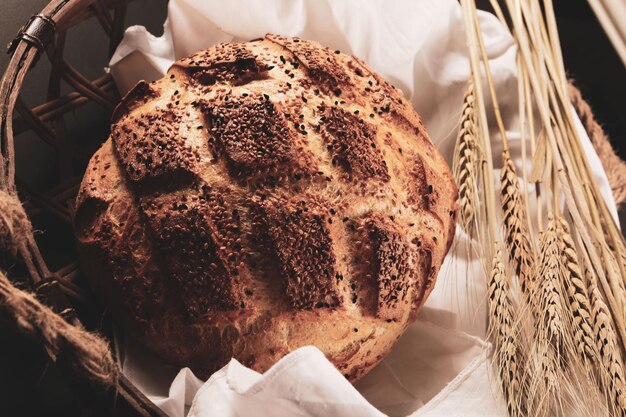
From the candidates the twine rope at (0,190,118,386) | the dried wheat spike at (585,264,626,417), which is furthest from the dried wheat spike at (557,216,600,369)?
the twine rope at (0,190,118,386)

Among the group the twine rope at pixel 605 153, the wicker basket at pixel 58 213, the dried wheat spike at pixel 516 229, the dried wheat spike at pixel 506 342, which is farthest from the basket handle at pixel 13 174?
the twine rope at pixel 605 153

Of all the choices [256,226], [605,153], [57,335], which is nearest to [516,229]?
[256,226]

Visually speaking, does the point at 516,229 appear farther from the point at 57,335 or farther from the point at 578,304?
the point at 57,335

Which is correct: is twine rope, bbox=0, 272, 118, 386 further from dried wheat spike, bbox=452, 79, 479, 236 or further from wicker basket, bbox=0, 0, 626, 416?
dried wheat spike, bbox=452, 79, 479, 236

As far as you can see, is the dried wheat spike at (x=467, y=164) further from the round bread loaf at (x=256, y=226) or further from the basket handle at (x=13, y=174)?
the basket handle at (x=13, y=174)

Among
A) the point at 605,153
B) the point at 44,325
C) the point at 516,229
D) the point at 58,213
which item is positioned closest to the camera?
the point at 44,325

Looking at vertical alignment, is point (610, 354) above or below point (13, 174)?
below

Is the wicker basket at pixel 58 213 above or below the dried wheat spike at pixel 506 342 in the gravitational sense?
above
